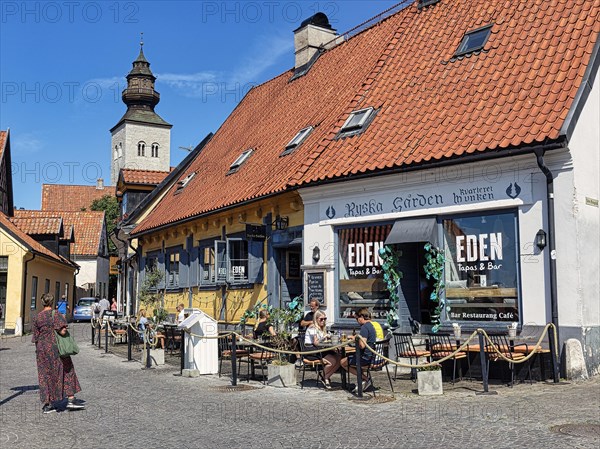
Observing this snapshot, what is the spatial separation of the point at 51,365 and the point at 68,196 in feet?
232

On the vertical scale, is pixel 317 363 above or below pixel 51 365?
below

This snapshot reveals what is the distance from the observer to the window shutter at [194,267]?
71.4 feet

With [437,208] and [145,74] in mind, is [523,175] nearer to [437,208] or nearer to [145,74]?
[437,208]

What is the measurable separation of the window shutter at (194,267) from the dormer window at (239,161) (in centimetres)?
279

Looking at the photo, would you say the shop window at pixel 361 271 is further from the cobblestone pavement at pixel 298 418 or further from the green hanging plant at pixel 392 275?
the cobblestone pavement at pixel 298 418

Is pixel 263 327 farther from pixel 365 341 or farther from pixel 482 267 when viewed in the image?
pixel 482 267

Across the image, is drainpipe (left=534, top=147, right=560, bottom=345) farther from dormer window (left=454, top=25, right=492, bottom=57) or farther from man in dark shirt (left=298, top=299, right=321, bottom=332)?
man in dark shirt (left=298, top=299, right=321, bottom=332)

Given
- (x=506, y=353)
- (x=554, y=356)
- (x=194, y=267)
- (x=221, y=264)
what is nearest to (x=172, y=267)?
(x=194, y=267)

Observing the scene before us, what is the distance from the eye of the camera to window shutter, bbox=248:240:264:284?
1772 centimetres

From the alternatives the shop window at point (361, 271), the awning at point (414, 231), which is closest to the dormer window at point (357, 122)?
the shop window at point (361, 271)

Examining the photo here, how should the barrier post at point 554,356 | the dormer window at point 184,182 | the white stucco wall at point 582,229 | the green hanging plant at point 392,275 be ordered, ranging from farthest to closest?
the dormer window at point 184,182
the green hanging plant at point 392,275
the white stucco wall at point 582,229
the barrier post at point 554,356

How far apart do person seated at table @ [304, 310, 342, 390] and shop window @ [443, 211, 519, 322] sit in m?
2.44

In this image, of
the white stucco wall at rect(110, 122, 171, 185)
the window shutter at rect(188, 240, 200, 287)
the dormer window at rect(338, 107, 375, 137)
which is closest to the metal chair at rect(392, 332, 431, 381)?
the dormer window at rect(338, 107, 375, 137)

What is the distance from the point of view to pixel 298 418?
8.90 meters
